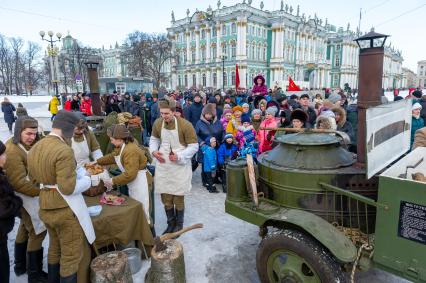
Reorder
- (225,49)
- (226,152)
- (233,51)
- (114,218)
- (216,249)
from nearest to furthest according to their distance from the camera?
(114,218), (216,249), (226,152), (233,51), (225,49)

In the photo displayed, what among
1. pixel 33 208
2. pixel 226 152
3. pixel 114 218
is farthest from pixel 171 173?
pixel 226 152

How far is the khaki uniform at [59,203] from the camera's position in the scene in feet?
8.36

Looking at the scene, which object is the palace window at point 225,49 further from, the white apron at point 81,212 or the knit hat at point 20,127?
the white apron at point 81,212

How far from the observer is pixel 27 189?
10.0ft

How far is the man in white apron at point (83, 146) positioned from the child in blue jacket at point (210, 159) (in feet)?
7.48

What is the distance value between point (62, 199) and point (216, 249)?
217 centimetres

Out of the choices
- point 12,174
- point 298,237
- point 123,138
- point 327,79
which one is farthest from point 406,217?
point 327,79

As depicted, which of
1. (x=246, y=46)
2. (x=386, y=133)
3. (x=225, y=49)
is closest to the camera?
(x=386, y=133)

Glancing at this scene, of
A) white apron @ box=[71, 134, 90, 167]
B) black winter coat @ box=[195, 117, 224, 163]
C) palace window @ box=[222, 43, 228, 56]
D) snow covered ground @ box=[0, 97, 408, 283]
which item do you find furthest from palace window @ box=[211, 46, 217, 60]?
white apron @ box=[71, 134, 90, 167]

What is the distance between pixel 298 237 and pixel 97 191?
2.41 metres

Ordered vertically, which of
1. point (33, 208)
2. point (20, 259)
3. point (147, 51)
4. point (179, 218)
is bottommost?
point (20, 259)

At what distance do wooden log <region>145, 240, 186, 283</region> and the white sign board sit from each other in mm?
1996

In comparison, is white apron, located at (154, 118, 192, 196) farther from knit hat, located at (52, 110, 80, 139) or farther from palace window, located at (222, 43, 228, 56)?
palace window, located at (222, 43, 228, 56)

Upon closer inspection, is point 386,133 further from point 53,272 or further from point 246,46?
point 246,46
